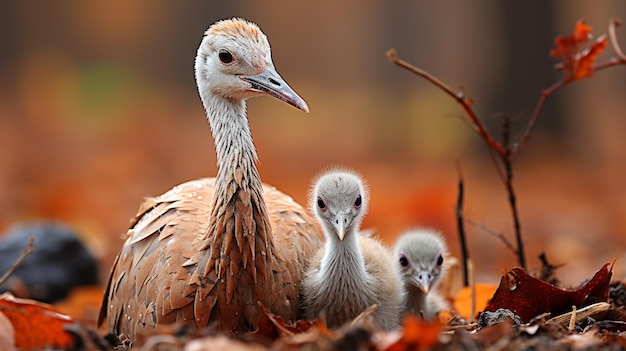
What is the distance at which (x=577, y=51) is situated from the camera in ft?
15.5

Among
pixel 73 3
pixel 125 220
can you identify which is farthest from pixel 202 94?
pixel 73 3

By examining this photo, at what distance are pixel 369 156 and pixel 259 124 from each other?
242 inches

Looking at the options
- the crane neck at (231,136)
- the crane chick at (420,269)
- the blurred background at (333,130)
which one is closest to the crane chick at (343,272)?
the crane chick at (420,269)

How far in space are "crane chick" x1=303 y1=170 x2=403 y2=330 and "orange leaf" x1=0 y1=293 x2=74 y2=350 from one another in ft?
4.03

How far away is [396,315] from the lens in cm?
435

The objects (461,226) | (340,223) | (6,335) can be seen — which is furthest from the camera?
(461,226)

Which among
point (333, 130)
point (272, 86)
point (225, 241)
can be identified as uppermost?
point (333, 130)

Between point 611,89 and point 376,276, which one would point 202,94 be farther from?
point 611,89

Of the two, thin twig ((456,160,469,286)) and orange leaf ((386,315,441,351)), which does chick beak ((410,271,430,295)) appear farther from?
orange leaf ((386,315,441,351))

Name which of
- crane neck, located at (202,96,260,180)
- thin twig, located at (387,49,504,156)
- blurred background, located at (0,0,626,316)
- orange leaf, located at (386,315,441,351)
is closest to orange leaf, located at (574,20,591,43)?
blurred background, located at (0,0,626,316)

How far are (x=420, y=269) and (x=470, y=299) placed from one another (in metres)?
0.45

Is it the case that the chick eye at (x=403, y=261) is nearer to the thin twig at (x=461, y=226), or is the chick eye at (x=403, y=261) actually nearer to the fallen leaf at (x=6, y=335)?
the thin twig at (x=461, y=226)

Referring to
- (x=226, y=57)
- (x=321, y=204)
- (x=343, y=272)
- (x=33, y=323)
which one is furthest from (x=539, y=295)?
(x=33, y=323)

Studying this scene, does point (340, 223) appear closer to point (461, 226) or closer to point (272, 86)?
point (272, 86)
